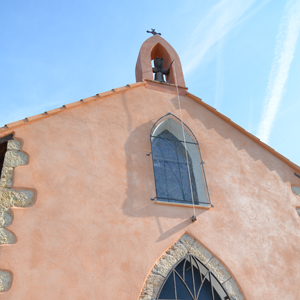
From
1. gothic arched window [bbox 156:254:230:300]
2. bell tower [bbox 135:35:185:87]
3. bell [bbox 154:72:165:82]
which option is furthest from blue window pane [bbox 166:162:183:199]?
bell [bbox 154:72:165:82]

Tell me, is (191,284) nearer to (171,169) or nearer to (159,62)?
(171,169)

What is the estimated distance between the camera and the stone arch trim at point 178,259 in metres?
4.38

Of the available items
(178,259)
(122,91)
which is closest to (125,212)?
(178,259)

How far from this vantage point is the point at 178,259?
4703 mm

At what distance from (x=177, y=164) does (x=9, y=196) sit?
268 cm

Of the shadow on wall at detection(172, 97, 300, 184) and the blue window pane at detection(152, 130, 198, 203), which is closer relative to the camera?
the blue window pane at detection(152, 130, 198, 203)

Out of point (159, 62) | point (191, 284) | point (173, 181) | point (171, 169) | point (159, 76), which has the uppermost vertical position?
point (159, 62)

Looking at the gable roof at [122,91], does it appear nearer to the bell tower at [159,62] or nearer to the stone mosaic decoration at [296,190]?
the stone mosaic decoration at [296,190]

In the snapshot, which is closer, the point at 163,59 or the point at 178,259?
the point at 178,259

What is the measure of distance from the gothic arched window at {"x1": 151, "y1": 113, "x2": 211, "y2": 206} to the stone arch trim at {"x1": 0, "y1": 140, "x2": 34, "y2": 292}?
5.94 ft

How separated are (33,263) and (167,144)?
9.82 feet

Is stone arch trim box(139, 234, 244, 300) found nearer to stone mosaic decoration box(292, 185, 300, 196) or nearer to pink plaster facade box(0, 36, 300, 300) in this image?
pink plaster facade box(0, 36, 300, 300)

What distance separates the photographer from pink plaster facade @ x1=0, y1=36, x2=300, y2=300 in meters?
4.15

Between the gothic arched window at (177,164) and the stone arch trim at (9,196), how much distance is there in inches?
71.2
